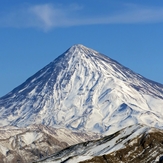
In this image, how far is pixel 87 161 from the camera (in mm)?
199625

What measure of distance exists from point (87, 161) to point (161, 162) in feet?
67.7

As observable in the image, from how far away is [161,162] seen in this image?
199875 millimetres
